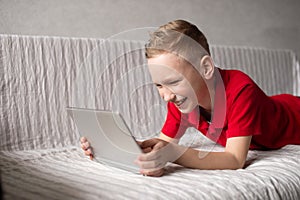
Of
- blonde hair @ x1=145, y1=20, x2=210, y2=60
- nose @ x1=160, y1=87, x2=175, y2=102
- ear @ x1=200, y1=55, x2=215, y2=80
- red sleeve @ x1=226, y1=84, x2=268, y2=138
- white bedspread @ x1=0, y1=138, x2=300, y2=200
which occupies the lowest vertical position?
white bedspread @ x1=0, y1=138, x2=300, y2=200

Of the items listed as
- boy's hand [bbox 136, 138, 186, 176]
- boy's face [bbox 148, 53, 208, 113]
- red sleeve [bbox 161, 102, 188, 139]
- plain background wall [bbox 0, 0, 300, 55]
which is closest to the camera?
boy's hand [bbox 136, 138, 186, 176]

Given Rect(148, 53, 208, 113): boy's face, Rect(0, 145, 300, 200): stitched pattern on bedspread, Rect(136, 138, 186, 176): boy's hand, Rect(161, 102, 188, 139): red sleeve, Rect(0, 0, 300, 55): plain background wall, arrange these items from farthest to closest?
Rect(0, 0, 300, 55): plain background wall < Rect(161, 102, 188, 139): red sleeve < Rect(148, 53, 208, 113): boy's face < Rect(136, 138, 186, 176): boy's hand < Rect(0, 145, 300, 200): stitched pattern on bedspread

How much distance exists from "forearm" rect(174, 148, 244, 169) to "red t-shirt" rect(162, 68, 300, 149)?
0.08 m

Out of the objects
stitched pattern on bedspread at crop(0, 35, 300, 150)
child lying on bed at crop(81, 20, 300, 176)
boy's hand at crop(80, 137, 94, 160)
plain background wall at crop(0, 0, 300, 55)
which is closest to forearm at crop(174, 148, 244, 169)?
child lying on bed at crop(81, 20, 300, 176)

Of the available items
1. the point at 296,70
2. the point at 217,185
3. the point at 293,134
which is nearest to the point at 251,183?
the point at 217,185

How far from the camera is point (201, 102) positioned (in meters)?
1.09

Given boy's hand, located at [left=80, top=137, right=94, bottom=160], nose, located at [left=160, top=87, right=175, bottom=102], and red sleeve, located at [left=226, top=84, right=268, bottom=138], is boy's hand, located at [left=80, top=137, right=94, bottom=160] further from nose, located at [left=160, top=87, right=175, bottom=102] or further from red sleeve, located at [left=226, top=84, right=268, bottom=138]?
red sleeve, located at [left=226, top=84, right=268, bottom=138]

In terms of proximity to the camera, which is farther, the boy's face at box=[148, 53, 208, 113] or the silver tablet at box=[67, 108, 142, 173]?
the boy's face at box=[148, 53, 208, 113]

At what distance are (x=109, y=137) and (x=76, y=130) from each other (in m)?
0.58

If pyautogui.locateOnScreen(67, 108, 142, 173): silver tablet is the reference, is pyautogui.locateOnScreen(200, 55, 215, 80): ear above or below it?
above

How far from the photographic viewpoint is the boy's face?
947mm

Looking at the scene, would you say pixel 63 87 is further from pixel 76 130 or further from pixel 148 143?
pixel 148 143

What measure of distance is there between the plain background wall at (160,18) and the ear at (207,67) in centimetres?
82

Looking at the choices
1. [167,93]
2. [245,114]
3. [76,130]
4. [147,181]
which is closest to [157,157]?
[147,181]
